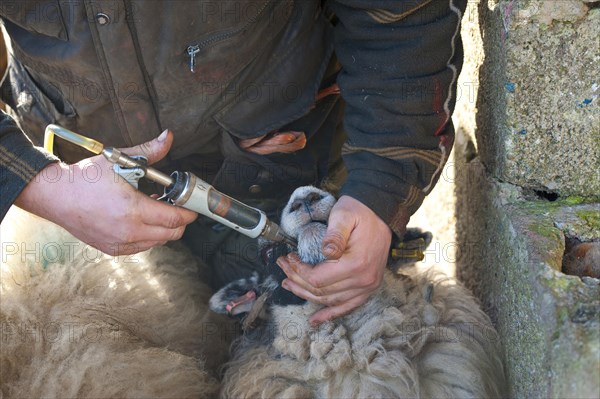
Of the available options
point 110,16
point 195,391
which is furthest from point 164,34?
point 195,391

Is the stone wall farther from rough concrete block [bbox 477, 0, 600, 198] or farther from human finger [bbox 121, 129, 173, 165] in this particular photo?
human finger [bbox 121, 129, 173, 165]

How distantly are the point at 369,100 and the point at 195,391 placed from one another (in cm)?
89

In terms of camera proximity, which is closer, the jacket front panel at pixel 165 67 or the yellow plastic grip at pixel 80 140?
the yellow plastic grip at pixel 80 140

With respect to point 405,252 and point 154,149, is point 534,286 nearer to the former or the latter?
point 405,252

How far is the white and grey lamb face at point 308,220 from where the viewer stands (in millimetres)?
1572

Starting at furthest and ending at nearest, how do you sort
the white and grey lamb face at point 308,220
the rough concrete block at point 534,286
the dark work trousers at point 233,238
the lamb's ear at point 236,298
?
the dark work trousers at point 233,238 → the lamb's ear at point 236,298 → the white and grey lamb face at point 308,220 → the rough concrete block at point 534,286

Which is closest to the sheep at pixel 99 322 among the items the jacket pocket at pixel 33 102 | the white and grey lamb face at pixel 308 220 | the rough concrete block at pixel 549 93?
the jacket pocket at pixel 33 102

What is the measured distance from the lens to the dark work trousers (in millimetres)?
2035

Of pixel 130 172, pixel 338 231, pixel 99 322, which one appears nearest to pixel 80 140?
pixel 130 172

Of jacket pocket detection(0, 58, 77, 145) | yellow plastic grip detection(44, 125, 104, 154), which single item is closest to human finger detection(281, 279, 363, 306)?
yellow plastic grip detection(44, 125, 104, 154)

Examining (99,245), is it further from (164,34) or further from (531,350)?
(531,350)

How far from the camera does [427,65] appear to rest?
1.65m

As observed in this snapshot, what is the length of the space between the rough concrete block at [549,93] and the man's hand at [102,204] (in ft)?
2.68

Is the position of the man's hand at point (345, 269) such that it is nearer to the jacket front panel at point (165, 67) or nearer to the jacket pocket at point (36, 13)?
the jacket front panel at point (165, 67)
